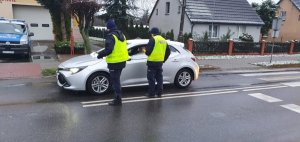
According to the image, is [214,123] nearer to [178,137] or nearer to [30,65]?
[178,137]

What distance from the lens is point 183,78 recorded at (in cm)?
888

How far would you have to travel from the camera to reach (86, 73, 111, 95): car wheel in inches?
295

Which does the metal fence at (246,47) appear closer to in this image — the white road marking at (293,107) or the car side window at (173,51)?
the car side window at (173,51)

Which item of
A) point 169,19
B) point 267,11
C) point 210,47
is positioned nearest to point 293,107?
point 210,47

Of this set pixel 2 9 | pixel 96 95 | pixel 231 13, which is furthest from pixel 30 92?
pixel 231 13

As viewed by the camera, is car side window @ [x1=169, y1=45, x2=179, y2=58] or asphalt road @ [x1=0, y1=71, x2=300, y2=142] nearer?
asphalt road @ [x1=0, y1=71, x2=300, y2=142]

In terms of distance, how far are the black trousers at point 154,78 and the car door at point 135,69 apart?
0.46m

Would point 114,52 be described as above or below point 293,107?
above

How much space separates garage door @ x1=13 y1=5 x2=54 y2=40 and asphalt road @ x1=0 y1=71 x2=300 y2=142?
1354 cm

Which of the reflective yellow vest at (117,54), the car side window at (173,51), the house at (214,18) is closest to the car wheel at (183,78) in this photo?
the car side window at (173,51)

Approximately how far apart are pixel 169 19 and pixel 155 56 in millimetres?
22842

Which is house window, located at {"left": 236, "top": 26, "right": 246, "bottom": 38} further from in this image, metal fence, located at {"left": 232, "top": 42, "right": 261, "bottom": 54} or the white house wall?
metal fence, located at {"left": 232, "top": 42, "right": 261, "bottom": 54}

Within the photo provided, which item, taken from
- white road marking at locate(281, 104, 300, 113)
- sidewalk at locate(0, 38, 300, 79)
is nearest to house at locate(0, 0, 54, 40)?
sidewalk at locate(0, 38, 300, 79)

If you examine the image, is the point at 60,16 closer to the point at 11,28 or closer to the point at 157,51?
the point at 11,28
